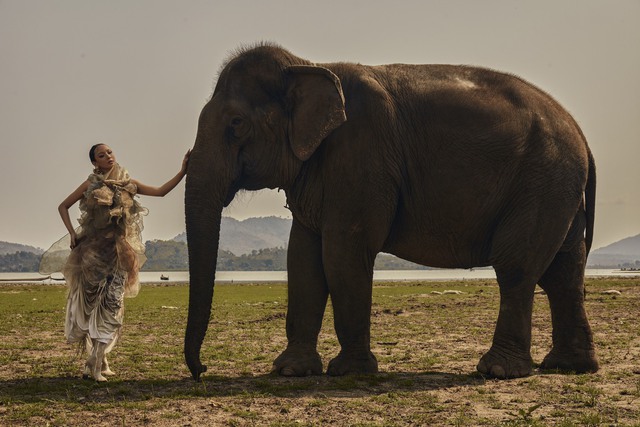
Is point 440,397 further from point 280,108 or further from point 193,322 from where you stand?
point 280,108

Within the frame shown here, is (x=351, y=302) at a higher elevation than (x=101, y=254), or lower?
lower

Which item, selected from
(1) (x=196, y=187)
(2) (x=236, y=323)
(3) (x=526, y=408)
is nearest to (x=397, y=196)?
(1) (x=196, y=187)

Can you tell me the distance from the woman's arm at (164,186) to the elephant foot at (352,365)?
3.18 m

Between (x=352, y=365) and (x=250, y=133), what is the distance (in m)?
3.37

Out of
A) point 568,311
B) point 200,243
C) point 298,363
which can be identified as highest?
point 200,243

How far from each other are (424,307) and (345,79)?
14.1 m

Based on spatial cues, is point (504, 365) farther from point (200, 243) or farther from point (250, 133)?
point (250, 133)

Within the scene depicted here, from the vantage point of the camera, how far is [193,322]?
33.7 ft

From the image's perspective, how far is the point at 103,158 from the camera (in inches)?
444

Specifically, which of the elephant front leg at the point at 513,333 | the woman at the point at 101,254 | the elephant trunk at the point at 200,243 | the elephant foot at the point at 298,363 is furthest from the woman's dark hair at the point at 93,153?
the elephant front leg at the point at 513,333

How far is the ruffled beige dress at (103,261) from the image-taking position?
35.8ft

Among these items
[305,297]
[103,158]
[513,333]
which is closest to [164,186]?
[103,158]

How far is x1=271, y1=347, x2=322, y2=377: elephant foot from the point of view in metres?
11.6

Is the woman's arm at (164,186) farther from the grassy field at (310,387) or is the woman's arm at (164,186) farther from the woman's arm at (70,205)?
the grassy field at (310,387)
